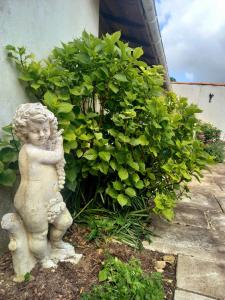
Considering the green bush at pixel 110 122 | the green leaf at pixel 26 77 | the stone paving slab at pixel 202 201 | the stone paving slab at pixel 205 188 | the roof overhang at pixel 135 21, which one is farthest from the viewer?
the stone paving slab at pixel 205 188

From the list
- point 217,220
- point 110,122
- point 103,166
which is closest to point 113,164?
point 103,166

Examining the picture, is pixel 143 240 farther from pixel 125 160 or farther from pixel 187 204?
pixel 187 204

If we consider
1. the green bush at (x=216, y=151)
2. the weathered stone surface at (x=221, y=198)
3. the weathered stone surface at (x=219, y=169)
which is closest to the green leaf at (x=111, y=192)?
the weathered stone surface at (x=221, y=198)

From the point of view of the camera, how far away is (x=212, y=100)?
13562mm

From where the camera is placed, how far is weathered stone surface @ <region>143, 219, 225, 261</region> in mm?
2873

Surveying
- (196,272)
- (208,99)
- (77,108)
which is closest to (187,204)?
(196,272)

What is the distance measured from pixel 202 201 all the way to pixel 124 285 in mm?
2973

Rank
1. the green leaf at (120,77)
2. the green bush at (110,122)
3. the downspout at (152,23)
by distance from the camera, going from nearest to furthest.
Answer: the green bush at (110,122) < the green leaf at (120,77) < the downspout at (152,23)

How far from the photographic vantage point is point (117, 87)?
283 centimetres

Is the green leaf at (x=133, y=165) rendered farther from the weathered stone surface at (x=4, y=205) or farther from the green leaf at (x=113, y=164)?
the weathered stone surface at (x=4, y=205)

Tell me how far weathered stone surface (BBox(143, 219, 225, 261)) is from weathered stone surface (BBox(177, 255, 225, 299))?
14 cm

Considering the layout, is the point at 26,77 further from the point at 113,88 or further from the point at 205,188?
the point at 205,188

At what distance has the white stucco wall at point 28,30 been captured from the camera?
2.25 meters

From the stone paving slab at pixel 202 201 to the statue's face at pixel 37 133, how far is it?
2.84m
